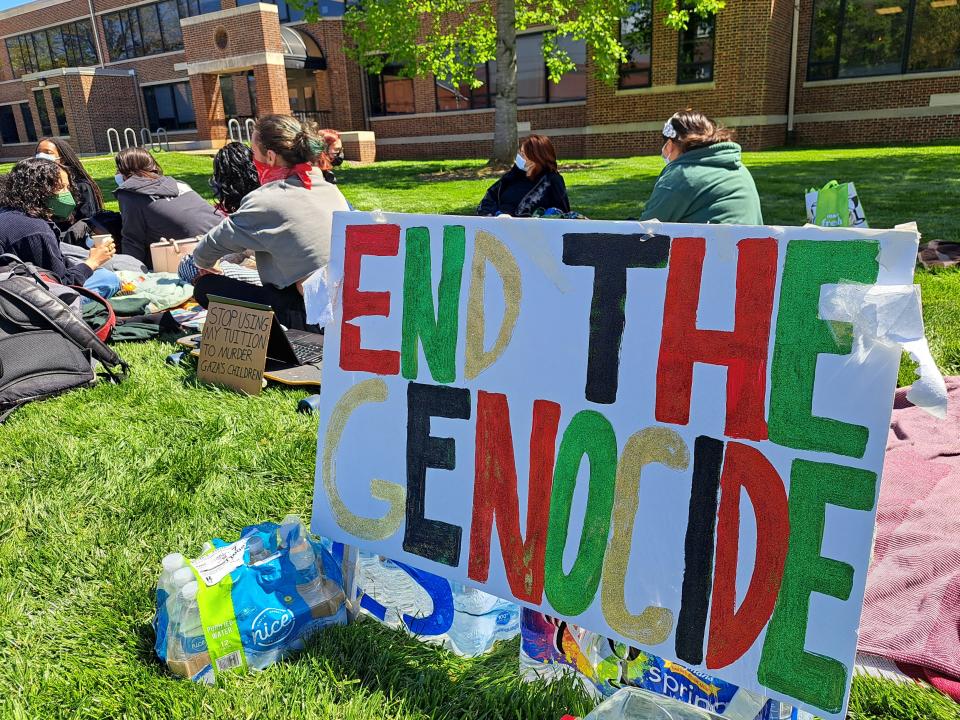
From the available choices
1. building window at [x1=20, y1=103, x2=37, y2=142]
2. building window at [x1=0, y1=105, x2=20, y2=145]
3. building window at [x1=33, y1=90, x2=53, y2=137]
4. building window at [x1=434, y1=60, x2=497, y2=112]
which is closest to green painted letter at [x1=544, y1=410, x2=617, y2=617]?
building window at [x1=434, y1=60, x2=497, y2=112]

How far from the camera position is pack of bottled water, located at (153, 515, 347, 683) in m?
1.89

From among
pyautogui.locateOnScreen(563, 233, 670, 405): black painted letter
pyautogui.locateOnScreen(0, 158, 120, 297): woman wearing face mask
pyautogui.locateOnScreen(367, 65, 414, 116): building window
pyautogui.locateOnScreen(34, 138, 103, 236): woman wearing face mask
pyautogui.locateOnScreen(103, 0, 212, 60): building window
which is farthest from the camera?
pyautogui.locateOnScreen(103, 0, 212, 60): building window

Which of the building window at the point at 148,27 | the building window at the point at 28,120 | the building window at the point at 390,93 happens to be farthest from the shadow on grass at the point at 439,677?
the building window at the point at 28,120

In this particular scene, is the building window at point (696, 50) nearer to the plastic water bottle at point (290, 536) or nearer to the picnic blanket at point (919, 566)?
the picnic blanket at point (919, 566)

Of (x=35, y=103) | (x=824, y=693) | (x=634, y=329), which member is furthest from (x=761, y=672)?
(x=35, y=103)

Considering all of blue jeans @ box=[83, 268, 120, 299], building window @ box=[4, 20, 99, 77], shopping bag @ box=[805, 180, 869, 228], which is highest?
building window @ box=[4, 20, 99, 77]

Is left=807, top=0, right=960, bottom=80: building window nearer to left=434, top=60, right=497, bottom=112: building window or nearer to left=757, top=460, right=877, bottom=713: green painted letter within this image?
left=434, top=60, right=497, bottom=112: building window

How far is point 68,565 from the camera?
2445mm

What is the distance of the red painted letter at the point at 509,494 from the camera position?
1.76 meters

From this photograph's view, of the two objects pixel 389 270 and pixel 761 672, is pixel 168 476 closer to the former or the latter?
pixel 389 270

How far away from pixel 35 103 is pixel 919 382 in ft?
132

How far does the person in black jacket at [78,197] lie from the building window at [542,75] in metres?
17.2

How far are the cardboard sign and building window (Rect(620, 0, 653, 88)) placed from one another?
18.4 meters

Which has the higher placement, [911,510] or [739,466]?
[739,466]
